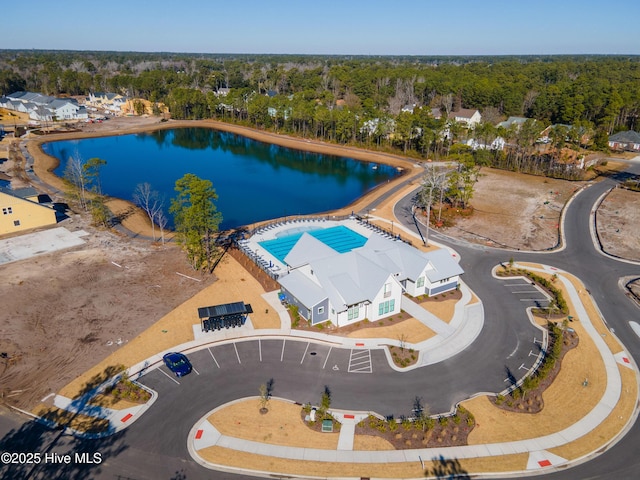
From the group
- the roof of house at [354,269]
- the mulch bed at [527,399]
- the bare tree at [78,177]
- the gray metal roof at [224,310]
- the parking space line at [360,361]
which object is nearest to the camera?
the mulch bed at [527,399]

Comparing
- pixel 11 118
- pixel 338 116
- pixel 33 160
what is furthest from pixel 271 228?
pixel 11 118

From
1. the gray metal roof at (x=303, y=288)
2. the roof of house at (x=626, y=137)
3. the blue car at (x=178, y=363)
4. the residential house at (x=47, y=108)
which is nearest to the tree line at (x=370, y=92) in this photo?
the roof of house at (x=626, y=137)

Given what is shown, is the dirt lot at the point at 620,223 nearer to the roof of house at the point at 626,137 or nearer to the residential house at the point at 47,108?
the roof of house at the point at 626,137

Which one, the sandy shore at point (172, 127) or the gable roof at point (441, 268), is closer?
the gable roof at point (441, 268)

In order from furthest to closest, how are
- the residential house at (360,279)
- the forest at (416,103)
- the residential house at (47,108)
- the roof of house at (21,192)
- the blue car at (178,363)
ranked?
the residential house at (47,108) → the forest at (416,103) → the roof of house at (21,192) → the residential house at (360,279) → the blue car at (178,363)

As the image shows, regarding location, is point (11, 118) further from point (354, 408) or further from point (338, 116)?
point (354, 408)
